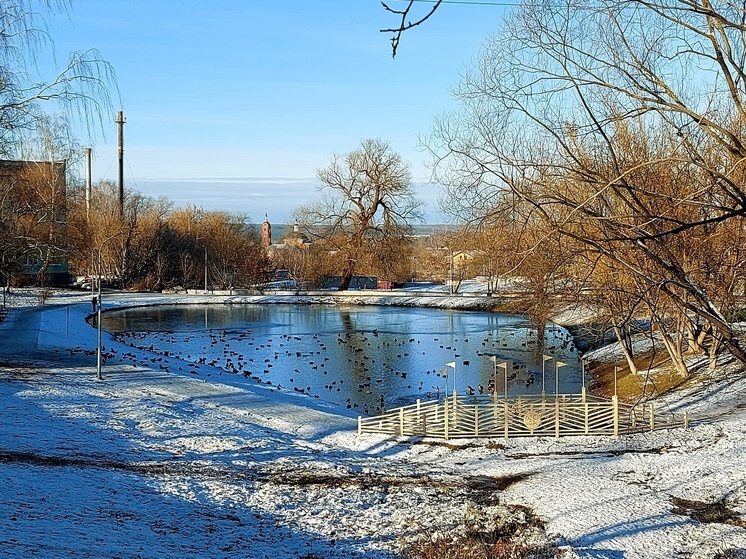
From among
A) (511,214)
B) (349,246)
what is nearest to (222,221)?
(349,246)

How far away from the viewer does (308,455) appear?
14805 millimetres

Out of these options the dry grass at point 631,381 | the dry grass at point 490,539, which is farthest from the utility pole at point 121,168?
the dry grass at point 490,539

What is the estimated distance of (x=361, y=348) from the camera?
31719 mm

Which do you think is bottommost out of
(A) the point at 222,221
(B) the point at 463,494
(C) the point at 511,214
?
(B) the point at 463,494

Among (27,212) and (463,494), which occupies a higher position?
(27,212)

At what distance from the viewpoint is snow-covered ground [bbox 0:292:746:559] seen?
9.63 meters

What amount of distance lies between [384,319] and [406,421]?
2792 cm

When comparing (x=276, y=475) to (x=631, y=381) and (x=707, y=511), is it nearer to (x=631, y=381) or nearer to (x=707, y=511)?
(x=707, y=511)

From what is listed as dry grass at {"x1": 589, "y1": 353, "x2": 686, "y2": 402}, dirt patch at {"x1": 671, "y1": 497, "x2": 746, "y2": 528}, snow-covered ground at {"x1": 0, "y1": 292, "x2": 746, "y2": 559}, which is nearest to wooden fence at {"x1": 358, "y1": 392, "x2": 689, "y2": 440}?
snow-covered ground at {"x1": 0, "y1": 292, "x2": 746, "y2": 559}

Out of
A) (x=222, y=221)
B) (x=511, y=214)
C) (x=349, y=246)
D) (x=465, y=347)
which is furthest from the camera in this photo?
(x=222, y=221)

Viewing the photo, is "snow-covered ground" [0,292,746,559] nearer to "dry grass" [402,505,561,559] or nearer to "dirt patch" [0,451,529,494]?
"dirt patch" [0,451,529,494]

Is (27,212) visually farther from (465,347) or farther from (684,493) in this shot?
(465,347)

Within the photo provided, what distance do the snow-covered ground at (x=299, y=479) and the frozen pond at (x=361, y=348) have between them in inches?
160

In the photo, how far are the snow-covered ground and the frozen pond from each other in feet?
13.4
